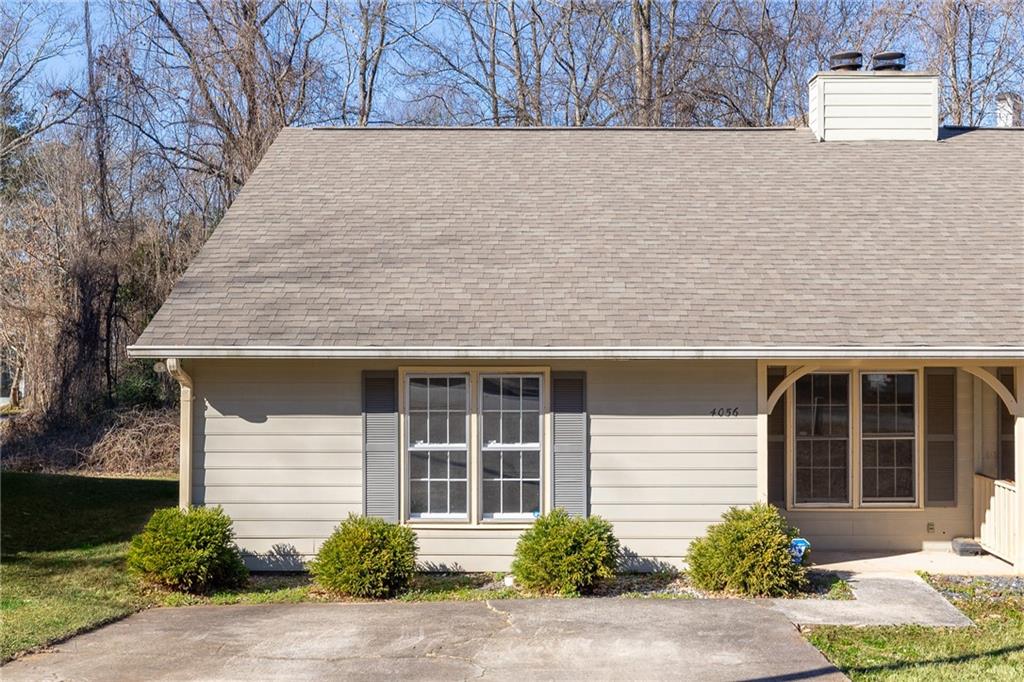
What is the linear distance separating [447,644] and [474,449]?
9.07 feet

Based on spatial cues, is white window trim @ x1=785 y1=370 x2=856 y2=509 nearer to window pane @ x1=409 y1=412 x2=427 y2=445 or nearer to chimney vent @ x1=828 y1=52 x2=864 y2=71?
window pane @ x1=409 y1=412 x2=427 y2=445

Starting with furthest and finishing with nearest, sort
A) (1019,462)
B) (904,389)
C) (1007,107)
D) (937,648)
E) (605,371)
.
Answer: (1007,107) → (904,389) → (605,371) → (1019,462) → (937,648)

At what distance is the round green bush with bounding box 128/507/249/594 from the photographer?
9.24 meters

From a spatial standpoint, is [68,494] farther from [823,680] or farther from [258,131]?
[823,680]

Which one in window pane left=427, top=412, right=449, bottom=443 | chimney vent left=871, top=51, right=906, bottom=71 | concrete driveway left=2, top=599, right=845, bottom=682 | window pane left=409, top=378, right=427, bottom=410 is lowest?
concrete driveway left=2, top=599, right=845, bottom=682

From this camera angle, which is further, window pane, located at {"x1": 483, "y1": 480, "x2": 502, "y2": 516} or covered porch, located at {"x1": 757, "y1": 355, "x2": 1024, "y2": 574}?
covered porch, located at {"x1": 757, "y1": 355, "x2": 1024, "y2": 574}

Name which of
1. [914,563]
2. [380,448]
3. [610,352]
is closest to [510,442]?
[380,448]

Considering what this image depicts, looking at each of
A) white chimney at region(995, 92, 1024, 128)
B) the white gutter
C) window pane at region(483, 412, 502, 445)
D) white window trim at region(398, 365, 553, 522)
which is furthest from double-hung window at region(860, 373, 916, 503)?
white chimney at region(995, 92, 1024, 128)

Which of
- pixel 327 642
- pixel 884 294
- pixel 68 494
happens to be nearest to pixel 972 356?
pixel 884 294

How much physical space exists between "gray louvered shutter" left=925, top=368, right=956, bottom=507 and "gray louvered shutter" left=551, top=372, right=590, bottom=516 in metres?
3.94

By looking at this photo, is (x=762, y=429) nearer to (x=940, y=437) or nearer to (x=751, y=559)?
(x=751, y=559)

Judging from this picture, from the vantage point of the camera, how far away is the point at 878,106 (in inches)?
555

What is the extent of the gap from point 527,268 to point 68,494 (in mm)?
8183

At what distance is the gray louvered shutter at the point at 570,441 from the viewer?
1012 centimetres
